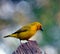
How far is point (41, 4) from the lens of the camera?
341cm

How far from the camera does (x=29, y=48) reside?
3.29m

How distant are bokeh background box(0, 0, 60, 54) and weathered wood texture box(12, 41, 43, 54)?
0.13 ft

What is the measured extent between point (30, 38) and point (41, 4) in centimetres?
41

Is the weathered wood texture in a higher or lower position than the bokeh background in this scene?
lower

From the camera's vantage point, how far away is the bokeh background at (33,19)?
3307mm

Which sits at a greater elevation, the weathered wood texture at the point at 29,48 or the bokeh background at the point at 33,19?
the bokeh background at the point at 33,19

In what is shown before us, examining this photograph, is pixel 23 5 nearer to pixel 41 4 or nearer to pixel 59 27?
pixel 41 4

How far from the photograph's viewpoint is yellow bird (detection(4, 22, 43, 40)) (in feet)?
10.8

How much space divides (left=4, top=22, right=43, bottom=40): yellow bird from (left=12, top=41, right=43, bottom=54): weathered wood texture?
8 centimetres

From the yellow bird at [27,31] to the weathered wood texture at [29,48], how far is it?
0.08m

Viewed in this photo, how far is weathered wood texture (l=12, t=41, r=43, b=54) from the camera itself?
3.27 metres

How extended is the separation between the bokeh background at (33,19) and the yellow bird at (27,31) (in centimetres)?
4

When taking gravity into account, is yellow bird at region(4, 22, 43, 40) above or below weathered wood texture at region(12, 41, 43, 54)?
above

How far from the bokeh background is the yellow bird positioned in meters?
0.04
